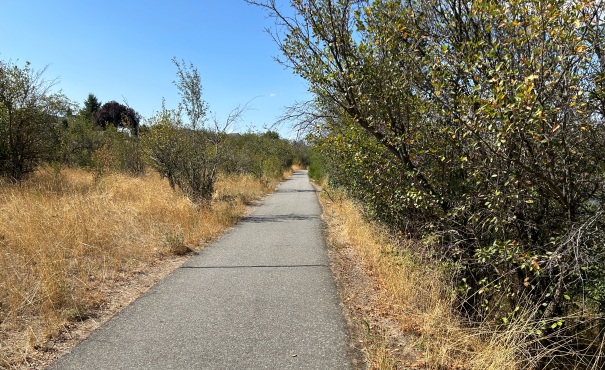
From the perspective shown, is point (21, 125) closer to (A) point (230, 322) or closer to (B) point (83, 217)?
(B) point (83, 217)

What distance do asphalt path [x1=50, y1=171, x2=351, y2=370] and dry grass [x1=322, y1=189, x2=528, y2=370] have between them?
351 mm

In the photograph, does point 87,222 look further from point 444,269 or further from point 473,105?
point 473,105

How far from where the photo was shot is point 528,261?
9.93ft

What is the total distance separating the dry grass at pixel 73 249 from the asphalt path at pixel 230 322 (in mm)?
560

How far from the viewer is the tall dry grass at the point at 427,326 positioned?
3265mm

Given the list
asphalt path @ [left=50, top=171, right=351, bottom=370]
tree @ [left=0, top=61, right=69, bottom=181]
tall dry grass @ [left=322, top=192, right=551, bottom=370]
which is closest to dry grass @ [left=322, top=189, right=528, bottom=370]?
tall dry grass @ [left=322, top=192, right=551, bottom=370]

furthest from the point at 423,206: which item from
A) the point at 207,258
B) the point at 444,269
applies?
the point at 207,258

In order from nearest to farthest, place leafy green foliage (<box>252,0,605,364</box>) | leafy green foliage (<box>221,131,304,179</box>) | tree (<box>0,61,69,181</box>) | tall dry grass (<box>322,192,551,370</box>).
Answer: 1. leafy green foliage (<box>252,0,605,364</box>)
2. tall dry grass (<box>322,192,551,370</box>)
3. tree (<box>0,61,69,181</box>)
4. leafy green foliage (<box>221,131,304,179</box>)

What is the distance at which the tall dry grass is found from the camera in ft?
10.7

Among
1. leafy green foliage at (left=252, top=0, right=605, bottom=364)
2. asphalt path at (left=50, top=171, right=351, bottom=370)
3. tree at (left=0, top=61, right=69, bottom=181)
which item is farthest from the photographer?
tree at (left=0, top=61, right=69, bottom=181)

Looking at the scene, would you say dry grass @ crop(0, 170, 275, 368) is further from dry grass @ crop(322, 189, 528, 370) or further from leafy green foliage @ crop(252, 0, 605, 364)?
leafy green foliage @ crop(252, 0, 605, 364)

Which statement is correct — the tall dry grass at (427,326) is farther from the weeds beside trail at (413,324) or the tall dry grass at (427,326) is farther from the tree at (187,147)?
the tree at (187,147)

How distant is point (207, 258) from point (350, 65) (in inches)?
176

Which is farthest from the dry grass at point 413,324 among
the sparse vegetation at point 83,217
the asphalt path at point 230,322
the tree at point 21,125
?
the tree at point 21,125
